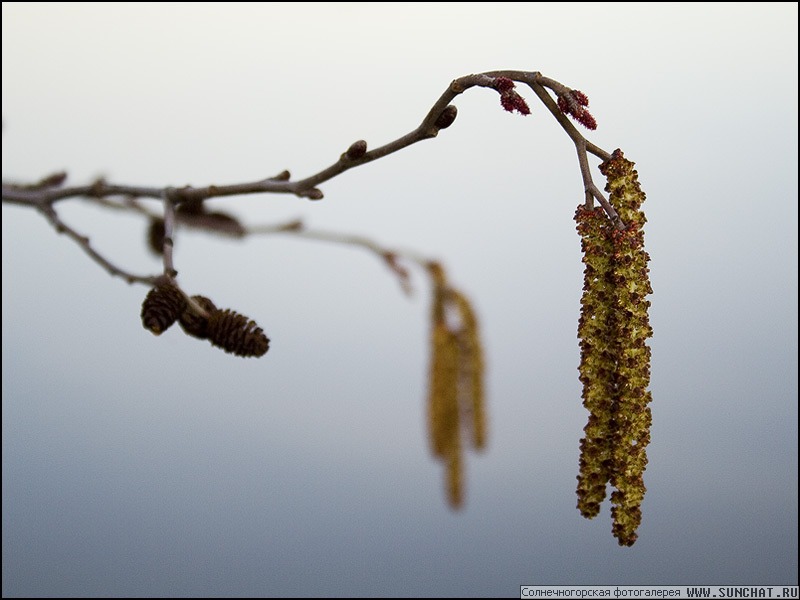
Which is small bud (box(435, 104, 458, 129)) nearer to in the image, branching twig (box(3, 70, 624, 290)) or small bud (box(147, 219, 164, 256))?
branching twig (box(3, 70, 624, 290))

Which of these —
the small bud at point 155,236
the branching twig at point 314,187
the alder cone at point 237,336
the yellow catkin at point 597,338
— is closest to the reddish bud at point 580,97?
the branching twig at point 314,187

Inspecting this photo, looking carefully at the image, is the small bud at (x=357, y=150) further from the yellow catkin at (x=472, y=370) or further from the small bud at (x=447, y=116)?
the yellow catkin at (x=472, y=370)

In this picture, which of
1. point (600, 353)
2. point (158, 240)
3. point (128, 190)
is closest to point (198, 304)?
point (128, 190)

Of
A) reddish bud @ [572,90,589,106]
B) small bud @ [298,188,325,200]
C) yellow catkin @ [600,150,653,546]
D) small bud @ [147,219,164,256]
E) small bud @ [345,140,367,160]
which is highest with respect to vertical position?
small bud @ [147,219,164,256]

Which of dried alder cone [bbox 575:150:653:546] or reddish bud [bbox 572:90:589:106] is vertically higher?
reddish bud [bbox 572:90:589:106]

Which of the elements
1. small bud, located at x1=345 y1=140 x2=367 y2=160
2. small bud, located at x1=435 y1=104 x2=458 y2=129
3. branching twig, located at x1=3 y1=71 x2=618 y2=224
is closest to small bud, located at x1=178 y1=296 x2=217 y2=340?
branching twig, located at x1=3 y1=71 x2=618 y2=224

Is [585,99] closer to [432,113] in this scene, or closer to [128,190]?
[432,113]

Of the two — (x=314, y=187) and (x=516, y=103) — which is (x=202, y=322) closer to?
(x=314, y=187)
